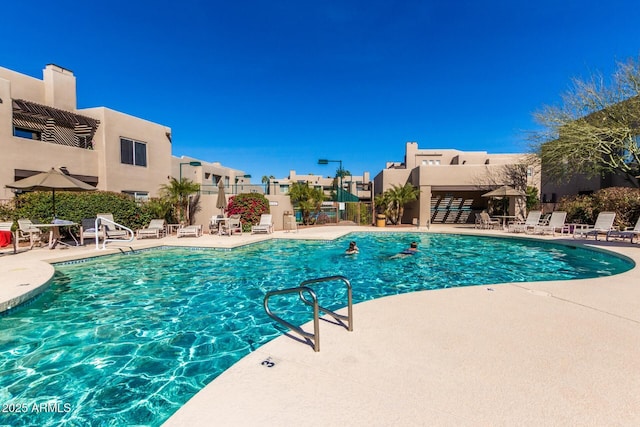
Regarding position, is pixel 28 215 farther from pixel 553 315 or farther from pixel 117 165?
pixel 553 315

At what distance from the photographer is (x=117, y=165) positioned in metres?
17.8

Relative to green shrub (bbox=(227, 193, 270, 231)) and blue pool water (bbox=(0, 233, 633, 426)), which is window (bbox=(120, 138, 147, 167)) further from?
blue pool water (bbox=(0, 233, 633, 426))

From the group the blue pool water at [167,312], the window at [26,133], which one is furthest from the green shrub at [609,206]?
the window at [26,133]

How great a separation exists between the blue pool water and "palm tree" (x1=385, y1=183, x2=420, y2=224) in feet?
28.4

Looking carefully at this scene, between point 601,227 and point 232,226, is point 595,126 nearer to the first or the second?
point 601,227

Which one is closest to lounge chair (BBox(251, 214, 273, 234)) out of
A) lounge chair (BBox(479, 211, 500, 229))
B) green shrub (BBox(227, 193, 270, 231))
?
green shrub (BBox(227, 193, 270, 231))

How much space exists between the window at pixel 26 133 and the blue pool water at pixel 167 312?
36.4ft

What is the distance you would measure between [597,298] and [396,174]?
64.9 ft

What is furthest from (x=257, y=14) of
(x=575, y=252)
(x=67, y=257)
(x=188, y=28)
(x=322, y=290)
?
(x=575, y=252)

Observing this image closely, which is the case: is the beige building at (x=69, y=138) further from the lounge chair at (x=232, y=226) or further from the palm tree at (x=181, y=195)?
the lounge chair at (x=232, y=226)

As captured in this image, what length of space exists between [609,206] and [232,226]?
1707 cm

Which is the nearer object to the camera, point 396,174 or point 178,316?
point 178,316

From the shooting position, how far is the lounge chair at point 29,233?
10016mm

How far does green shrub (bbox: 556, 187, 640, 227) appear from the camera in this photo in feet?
43.0
